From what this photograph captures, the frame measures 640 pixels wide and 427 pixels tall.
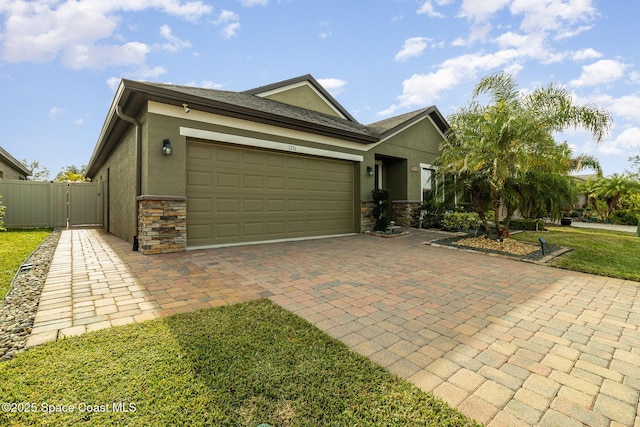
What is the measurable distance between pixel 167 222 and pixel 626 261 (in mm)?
9381

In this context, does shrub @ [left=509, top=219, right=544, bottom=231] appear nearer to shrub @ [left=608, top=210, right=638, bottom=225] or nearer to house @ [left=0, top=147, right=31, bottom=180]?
shrub @ [left=608, top=210, right=638, bottom=225]

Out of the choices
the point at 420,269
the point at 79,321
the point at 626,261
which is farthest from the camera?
the point at 626,261

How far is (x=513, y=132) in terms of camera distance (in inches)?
258

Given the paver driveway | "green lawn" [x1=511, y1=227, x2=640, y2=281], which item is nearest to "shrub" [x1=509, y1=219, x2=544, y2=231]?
"green lawn" [x1=511, y1=227, x2=640, y2=281]

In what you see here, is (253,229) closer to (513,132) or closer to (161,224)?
(161,224)

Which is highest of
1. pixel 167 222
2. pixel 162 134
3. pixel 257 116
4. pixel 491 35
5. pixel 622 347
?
pixel 491 35

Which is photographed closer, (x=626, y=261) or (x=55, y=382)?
(x=55, y=382)

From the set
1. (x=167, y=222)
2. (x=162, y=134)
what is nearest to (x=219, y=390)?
(x=167, y=222)

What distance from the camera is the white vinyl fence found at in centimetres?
1101

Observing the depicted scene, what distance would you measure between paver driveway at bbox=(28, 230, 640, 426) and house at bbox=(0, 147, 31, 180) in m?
10.4

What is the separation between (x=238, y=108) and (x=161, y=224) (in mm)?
3036

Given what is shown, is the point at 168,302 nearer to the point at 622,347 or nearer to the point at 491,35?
the point at 622,347

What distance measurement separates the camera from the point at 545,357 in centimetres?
227

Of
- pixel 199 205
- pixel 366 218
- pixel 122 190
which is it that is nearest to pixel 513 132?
pixel 366 218
